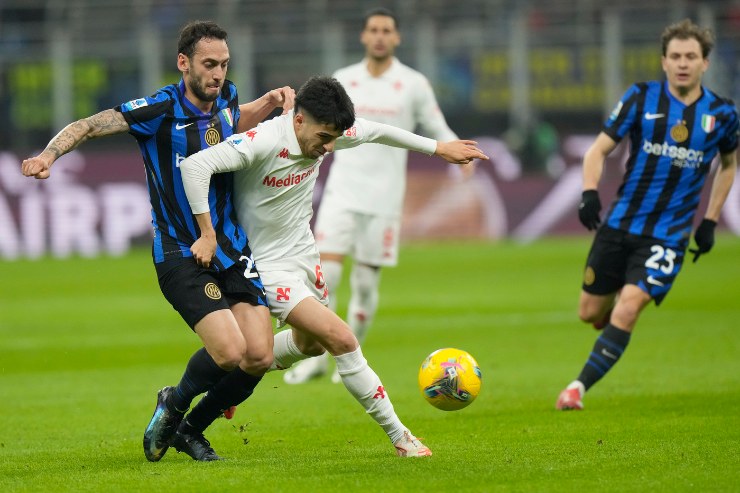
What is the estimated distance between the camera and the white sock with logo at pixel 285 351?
23.8ft

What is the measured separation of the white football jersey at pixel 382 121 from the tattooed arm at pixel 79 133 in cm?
414

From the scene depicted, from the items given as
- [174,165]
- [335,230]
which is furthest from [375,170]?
[174,165]

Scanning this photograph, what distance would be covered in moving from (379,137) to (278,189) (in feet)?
2.03

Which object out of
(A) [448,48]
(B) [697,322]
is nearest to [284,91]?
(B) [697,322]

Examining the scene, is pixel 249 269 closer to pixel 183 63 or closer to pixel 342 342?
pixel 342 342

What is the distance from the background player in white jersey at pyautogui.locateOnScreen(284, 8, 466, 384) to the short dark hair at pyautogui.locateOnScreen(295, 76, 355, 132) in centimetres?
396

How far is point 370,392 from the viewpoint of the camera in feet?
21.5

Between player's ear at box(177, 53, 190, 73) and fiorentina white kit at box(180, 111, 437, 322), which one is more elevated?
player's ear at box(177, 53, 190, 73)

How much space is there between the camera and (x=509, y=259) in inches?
847

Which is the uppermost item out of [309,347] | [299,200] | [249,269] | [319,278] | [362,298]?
[299,200]

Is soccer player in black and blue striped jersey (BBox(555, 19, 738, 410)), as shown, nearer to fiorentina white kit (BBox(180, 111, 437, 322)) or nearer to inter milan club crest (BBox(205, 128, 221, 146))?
fiorentina white kit (BBox(180, 111, 437, 322))

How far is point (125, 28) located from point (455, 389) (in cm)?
2216

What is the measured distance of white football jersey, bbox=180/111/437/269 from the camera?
21.0 feet

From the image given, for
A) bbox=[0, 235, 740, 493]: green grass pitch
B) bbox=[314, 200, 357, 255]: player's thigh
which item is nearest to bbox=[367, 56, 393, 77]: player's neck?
bbox=[314, 200, 357, 255]: player's thigh
